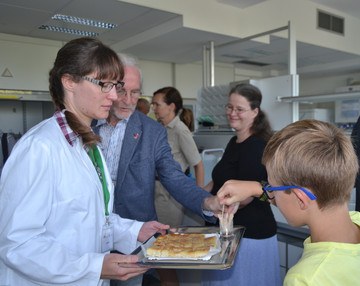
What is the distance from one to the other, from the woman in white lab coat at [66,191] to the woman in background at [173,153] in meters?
1.28

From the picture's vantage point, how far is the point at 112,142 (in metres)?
1.53

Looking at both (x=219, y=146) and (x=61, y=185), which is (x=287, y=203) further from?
(x=219, y=146)

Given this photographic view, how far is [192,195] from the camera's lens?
4.91ft

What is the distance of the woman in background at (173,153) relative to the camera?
95.6 inches

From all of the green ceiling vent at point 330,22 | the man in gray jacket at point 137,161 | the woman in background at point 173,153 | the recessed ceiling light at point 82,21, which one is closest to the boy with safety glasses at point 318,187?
the man in gray jacket at point 137,161

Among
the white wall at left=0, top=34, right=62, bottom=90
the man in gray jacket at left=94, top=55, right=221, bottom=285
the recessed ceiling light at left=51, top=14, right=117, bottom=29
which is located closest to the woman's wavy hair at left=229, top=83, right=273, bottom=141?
the man in gray jacket at left=94, top=55, right=221, bottom=285

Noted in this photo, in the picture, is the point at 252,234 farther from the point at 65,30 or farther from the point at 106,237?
the point at 65,30

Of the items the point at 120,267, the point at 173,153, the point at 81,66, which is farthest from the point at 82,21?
the point at 120,267

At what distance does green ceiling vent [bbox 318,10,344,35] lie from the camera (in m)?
5.84

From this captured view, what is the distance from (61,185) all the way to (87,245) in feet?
0.70

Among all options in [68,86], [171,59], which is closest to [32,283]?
[68,86]

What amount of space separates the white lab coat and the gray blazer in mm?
403

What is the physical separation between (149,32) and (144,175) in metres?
3.98

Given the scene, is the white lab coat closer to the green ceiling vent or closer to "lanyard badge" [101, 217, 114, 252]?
"lanyard badge" [101, 217, 114, 252]
